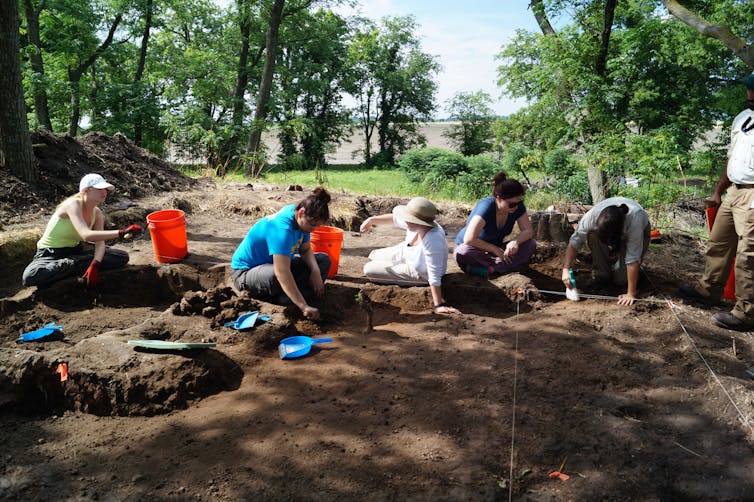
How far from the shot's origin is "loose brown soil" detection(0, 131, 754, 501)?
2.44 m

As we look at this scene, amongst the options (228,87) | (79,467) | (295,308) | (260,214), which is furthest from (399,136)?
(79,467)

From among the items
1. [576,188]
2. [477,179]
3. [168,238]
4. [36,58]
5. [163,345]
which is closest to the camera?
[163,345]

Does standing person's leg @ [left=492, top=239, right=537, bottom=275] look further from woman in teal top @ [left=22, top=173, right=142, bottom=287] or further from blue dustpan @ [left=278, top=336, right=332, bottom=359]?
woman in teal top @ [left=22, top=173, right=142, bottom=287]

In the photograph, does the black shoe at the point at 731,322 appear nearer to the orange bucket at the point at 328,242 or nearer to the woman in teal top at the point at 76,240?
the orange bucket at the point at 328,242

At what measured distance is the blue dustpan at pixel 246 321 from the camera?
A: 3.87m

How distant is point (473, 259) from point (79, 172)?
245 inches

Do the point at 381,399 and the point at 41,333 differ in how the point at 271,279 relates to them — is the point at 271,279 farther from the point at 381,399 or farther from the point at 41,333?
the point at 41,333

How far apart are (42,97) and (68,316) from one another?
13.7m

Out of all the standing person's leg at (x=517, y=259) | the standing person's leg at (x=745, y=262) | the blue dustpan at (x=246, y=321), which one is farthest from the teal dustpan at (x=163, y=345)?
the standing person's leg at (x=745, y=262)

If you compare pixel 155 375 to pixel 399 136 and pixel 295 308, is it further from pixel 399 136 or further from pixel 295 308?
pixel 399 136

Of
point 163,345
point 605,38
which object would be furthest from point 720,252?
point 605,38

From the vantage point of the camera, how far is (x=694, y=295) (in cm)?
448

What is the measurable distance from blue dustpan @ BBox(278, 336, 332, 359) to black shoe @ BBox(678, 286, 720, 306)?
3.26 metres

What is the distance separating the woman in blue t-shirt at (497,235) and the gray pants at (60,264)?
3445mm
